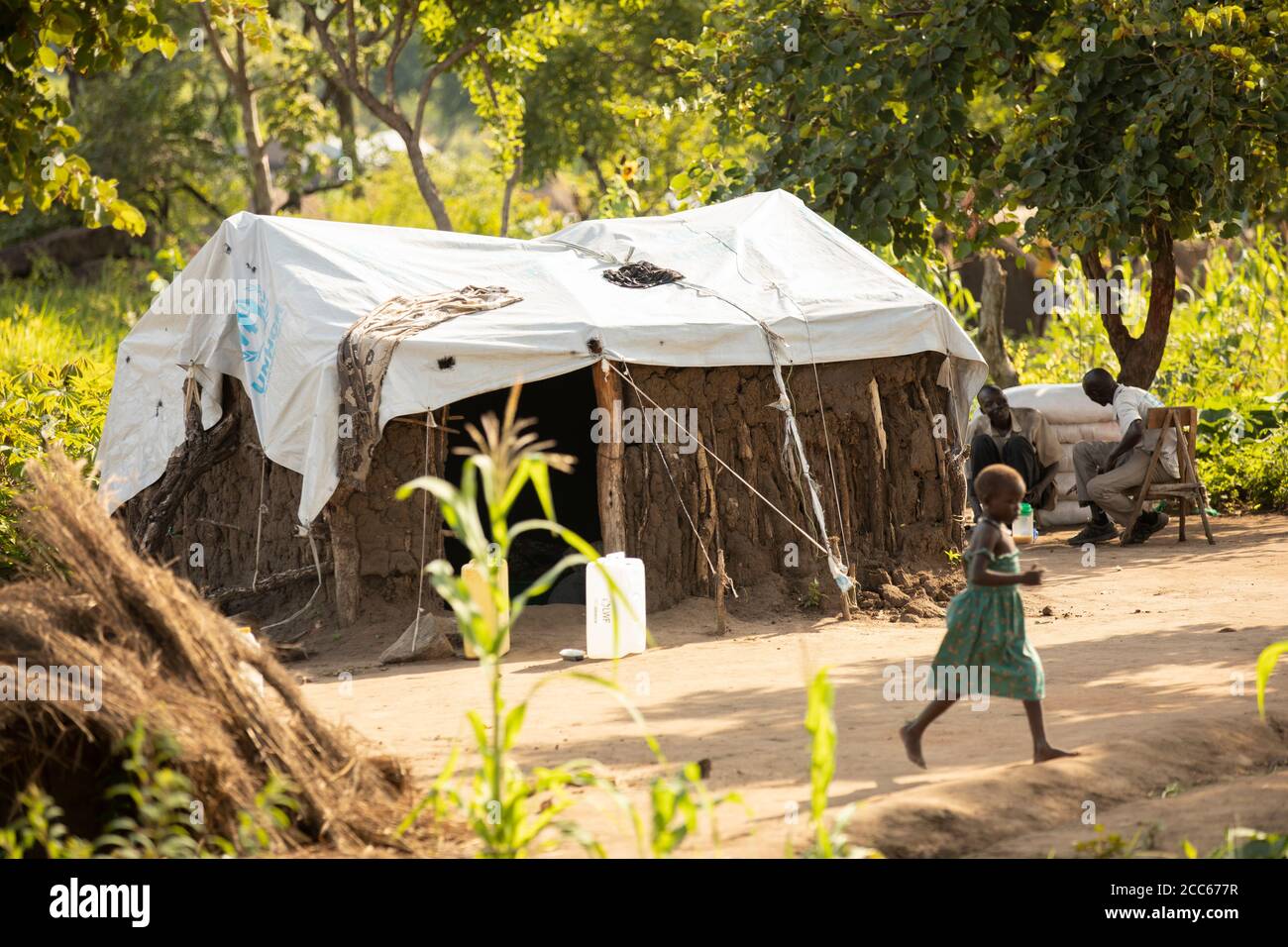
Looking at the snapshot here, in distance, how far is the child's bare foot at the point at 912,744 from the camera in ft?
17.8

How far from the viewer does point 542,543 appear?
11.2 metres

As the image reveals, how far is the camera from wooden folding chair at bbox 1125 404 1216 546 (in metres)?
11.4

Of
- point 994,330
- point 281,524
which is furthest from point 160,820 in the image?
point 994,330

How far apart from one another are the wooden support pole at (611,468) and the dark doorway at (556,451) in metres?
→ 1.61

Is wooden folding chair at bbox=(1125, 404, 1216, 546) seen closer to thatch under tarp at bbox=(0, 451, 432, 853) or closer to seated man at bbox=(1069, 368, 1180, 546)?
seated man at bbox=(1069, 368, 1180, 546)

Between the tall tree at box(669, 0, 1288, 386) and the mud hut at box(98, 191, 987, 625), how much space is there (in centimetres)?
250

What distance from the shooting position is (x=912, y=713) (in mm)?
6457

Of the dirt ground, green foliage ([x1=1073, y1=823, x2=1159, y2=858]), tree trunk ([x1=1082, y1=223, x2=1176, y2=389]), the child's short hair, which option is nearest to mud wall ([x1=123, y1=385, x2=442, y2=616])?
the dirt ground

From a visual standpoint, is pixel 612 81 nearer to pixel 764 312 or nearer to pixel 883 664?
pixel 764 312

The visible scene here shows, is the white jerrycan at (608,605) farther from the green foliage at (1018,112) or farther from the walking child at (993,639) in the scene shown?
the green foliage at (1018,112)

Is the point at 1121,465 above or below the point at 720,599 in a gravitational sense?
above

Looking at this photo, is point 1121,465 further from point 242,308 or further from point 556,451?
point 242,308

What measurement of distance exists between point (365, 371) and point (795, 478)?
2.81 meters

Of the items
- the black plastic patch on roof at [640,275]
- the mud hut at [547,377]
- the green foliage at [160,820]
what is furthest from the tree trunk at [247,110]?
the green foliage at [160,820]
